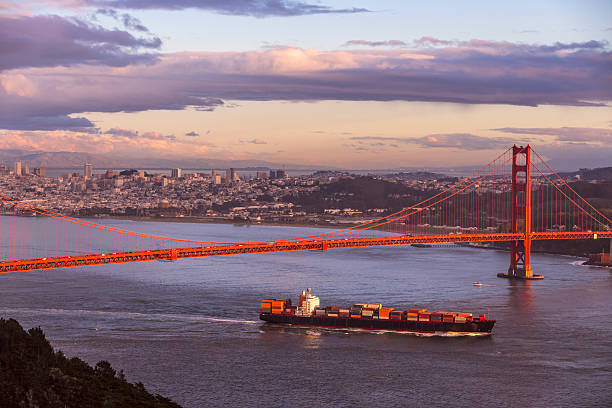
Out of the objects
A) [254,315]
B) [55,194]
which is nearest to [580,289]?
[254,315]

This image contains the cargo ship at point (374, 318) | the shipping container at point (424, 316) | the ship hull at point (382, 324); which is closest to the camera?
the ship hull at point (382, 324)

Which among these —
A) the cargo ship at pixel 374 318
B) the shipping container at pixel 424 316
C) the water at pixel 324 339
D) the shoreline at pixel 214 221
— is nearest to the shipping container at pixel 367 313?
the cargo ship at pixel 374 318

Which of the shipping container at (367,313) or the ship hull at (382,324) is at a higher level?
the shipping container at (367,313)

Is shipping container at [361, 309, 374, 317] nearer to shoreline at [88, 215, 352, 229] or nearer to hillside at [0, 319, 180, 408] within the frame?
hillside at [0, 319, 180, 408]

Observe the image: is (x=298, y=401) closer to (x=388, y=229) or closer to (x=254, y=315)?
(x=254, y=315)

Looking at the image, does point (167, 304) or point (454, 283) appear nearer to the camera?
point (167, 304)

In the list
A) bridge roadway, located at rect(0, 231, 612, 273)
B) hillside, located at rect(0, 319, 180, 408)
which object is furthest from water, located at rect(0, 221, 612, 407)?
hillside, located at rect(0, 319, 180, 408)

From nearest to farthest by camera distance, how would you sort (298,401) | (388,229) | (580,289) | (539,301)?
(298,401) → (539,301) → (580,289) → (388,229)

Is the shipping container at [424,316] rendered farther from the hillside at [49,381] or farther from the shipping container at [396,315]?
the hillside at [49,381]

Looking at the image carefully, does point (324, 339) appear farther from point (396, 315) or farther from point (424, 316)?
point (424, 316)
